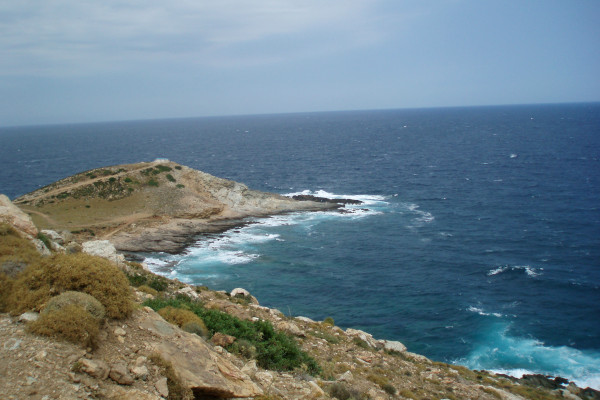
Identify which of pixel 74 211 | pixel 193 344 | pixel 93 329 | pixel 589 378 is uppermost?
pixel 93 329

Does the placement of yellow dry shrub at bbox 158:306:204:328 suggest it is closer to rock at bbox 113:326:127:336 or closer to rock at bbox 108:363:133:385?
rock at bbox 113:326:127:336

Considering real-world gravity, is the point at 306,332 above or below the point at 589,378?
above

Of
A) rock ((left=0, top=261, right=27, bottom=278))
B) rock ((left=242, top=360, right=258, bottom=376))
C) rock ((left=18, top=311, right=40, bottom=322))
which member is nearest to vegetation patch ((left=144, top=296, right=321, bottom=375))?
rock ((left=242, top=360, right=258, bottom=376))

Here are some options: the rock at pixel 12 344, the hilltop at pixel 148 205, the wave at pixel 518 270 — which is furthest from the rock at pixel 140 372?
the hilltop at pixel 148 205

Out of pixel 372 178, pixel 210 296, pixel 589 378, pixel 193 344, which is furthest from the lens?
pixel 372 178

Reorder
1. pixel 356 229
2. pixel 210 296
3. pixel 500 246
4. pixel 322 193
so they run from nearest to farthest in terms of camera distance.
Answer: pixel 210 296 → pixel 500 246 → pixel 356 229 → pixel 322 193

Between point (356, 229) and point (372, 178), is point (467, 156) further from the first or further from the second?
point (356, 229)

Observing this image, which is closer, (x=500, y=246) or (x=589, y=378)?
(x=589, y=378)

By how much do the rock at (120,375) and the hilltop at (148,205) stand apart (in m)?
46.0

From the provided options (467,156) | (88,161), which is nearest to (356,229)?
(467,156)

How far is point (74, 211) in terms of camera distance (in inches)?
2367

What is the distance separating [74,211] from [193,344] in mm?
57491

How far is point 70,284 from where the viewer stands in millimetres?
10477

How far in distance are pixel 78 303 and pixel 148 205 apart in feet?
190
